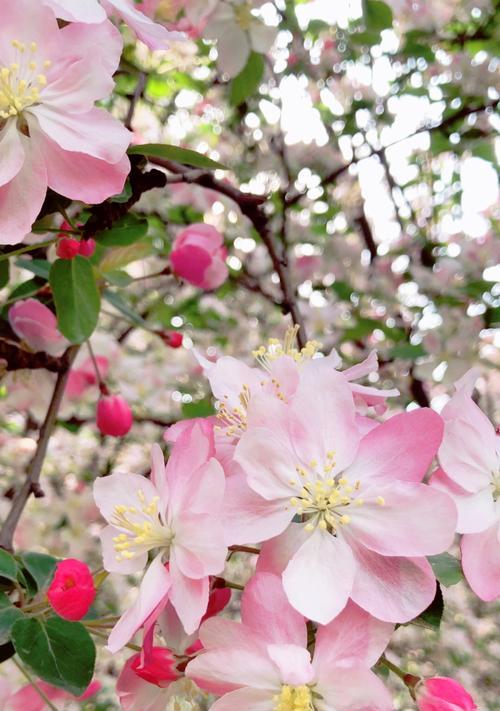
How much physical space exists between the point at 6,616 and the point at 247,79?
1159 mm

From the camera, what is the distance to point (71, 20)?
55cm

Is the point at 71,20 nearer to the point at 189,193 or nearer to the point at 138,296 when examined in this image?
the point at 189,193

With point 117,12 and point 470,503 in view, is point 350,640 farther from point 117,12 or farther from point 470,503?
point 117,12

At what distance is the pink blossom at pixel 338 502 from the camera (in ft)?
1.60

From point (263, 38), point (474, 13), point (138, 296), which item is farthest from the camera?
point (138, 296)

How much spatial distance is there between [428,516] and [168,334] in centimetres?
75

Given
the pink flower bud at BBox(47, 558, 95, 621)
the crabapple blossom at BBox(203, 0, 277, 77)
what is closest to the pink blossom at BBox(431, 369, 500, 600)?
the pink flower bud at BBox(47, 558, 95, 621)

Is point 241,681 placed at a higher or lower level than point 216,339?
higher

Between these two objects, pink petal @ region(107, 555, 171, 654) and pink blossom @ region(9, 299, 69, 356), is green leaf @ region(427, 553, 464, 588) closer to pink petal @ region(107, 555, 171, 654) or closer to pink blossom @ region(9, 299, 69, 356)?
pink petal @ region(107, 555, 171, 654)

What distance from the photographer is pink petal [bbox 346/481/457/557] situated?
49 cm

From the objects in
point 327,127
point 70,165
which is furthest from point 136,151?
point 327,127

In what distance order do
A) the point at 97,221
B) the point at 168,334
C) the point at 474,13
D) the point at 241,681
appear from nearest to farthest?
the point at 241,681 < the point at 97,221 < the point at 168,334 < the point at 474,13

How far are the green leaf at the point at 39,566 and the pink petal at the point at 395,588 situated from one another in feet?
1.18

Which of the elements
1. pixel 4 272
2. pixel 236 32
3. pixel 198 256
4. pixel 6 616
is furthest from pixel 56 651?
pixel 236 32
